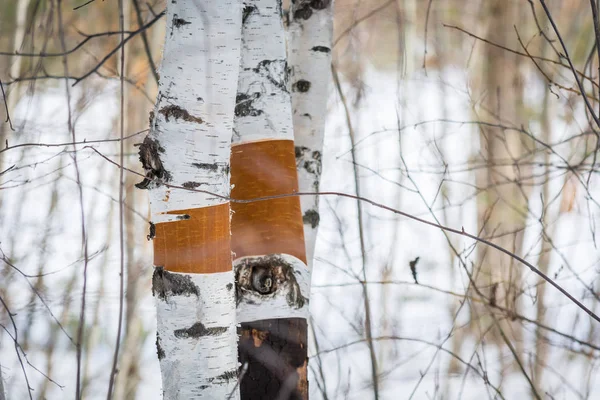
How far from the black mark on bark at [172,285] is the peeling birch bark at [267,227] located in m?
0.24

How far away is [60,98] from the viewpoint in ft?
13.6

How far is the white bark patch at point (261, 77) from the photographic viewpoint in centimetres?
139

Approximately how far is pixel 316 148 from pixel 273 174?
0.35m

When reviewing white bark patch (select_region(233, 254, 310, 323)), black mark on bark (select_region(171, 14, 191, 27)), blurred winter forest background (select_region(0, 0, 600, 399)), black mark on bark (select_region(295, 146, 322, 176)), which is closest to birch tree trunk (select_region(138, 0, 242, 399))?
black mark on bark (select_region(171, 14, 191, 27))

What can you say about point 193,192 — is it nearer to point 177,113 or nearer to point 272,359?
point 177,113

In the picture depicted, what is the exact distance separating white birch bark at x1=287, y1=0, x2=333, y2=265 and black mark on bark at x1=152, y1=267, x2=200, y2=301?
2.05 feet

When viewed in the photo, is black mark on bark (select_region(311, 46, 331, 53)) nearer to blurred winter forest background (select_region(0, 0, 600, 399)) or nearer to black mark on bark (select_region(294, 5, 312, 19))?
black mark on bark (select_region(294, 5, 312, 19))

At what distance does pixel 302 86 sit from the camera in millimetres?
1714

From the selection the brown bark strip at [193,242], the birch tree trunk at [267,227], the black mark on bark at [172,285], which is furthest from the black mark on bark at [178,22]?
the black mark on bark at [172,285]

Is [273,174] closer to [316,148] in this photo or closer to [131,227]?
[316,148]

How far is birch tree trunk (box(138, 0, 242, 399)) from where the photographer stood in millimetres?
1111

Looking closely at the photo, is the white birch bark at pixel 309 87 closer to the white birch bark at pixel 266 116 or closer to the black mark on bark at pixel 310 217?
the black mark on bark at pixel 310 217

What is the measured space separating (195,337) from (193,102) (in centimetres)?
50

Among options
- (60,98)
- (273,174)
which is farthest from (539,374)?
(60,98)
